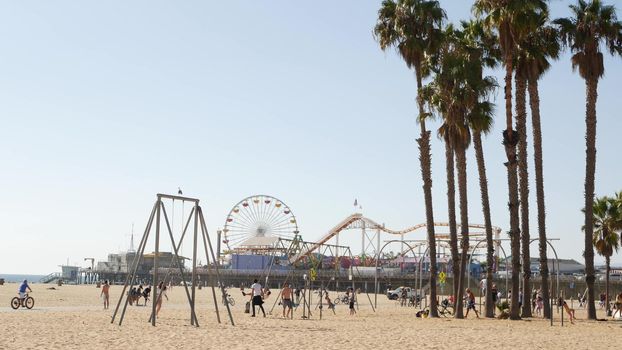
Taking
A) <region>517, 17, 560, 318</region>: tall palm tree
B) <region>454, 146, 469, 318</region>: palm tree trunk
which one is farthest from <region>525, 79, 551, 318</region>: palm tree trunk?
<region>454, 146, 469, 318</region>: palm tree trunk

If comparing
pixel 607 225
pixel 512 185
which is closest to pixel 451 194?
pixel 512 185

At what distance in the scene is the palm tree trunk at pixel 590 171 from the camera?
94.7ft

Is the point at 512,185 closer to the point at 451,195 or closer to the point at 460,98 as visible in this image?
the point at 451,195

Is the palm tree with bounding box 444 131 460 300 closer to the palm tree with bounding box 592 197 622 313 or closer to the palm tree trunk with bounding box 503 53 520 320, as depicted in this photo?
the palm tree trunk with bounding box 503 53 520 320

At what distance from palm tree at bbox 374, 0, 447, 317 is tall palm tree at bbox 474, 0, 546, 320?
189 cm

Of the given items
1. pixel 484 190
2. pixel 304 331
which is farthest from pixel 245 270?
pixel 304 331

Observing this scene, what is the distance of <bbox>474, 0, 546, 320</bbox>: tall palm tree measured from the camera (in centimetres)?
2764

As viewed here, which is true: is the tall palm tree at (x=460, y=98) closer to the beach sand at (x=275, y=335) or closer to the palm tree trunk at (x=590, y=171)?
the palm tree trunk at (x=590, y=171)

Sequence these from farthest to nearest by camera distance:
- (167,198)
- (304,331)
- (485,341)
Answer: (167,198) < (304,331) < (485,341)

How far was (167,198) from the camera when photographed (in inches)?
928

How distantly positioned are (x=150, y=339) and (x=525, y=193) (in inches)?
681

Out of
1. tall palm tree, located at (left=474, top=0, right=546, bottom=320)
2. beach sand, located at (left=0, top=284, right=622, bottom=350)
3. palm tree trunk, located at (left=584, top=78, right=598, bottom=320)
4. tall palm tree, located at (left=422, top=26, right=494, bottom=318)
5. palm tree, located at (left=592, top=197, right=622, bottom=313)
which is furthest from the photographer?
palm tree, located at (left=592, top=197, right=622, bottom=313)

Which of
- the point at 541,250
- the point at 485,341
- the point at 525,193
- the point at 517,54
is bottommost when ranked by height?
the point at 485,341

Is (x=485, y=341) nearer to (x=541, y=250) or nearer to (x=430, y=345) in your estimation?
(x=430, y=345)
